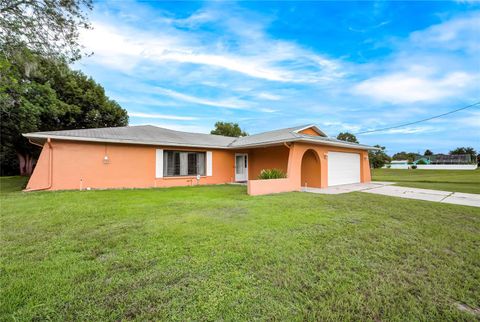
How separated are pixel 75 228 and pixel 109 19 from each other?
8.45 meters

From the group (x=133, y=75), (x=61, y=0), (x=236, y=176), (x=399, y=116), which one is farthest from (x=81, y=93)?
(x=399, y=116)

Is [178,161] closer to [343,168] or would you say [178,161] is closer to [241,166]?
[241,166]

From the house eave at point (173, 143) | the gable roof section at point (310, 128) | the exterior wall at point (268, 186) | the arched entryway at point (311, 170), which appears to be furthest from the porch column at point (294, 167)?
the gable roof section at point (310, 128)

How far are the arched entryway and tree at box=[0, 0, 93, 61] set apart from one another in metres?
11.6

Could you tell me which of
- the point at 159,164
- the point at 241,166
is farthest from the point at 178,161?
the point at 241,166

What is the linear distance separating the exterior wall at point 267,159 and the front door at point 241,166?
0.30 metres

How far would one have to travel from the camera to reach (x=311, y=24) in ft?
34.5

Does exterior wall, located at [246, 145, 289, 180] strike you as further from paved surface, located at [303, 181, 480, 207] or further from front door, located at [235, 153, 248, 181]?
paved surface, located at [303, 181, 480, 207]

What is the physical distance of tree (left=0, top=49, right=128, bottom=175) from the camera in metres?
12.1

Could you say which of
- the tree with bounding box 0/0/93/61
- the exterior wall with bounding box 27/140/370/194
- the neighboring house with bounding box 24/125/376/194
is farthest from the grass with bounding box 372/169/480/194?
the tree with bounding box 0/0/93/61

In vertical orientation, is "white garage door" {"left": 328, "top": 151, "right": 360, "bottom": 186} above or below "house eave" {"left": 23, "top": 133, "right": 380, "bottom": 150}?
below

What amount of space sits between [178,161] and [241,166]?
4.73 meters

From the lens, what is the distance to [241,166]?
15297mm

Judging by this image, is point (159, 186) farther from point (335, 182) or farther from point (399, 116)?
point (399, 116)
